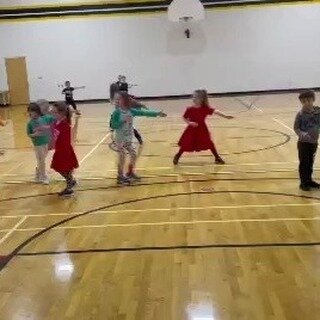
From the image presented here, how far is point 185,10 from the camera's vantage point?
22.2 metres

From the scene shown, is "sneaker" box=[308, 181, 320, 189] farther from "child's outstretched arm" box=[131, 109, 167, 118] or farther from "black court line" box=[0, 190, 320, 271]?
"child's outstretched arm" box=[131, 109, 167, 118]

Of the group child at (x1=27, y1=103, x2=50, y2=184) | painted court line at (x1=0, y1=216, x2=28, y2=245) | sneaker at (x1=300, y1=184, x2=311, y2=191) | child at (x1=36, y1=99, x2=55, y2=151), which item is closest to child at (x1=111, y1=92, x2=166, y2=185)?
child at (x1=36, y1=99, x2=55, y2=151)

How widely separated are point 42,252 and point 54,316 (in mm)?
1369

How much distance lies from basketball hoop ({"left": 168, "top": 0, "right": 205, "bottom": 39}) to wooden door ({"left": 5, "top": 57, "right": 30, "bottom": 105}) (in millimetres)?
6720

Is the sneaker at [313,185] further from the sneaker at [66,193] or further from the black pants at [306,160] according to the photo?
the sneaker at [66,193]

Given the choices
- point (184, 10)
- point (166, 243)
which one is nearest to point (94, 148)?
point (166, 243)

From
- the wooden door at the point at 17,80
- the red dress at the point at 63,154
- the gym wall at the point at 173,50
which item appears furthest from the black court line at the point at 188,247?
the wooden door at the point at 17,80

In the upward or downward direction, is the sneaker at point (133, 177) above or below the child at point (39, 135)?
below

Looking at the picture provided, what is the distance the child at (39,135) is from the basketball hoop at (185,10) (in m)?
15.5

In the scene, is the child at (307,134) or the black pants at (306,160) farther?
the black pants at (306,160)

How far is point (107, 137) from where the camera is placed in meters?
12.6

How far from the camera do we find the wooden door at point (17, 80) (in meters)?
23.7

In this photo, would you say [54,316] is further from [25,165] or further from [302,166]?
[25,165]

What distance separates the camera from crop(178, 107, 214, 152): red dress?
8727 mm
